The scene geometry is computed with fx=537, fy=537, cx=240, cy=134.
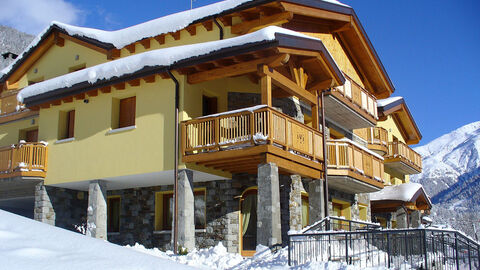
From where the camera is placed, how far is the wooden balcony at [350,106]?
19594mm

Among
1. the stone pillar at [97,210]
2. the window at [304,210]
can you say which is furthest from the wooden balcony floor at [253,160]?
the stone pillar at [97,210]

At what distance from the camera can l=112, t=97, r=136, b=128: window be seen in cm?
1717

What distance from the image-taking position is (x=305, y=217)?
18.6 metres

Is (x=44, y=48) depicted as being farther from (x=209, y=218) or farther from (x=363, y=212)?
(x=363, y=212)

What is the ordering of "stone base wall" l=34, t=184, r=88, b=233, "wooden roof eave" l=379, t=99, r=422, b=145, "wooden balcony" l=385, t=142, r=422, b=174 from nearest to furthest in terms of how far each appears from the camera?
"stone base wall" l=34, t=184, r=88, b=233 → "wooden balcony" l=385, t=142, r=422, b=174 → "wooden roof eave" l=379, t=99, r=422, b=145

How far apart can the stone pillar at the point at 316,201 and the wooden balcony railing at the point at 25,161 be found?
903cm

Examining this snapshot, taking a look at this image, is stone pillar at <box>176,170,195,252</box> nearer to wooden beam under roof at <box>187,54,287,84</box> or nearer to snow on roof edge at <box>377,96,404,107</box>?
wooden beam under roof at <box>187,54,287,84</box>

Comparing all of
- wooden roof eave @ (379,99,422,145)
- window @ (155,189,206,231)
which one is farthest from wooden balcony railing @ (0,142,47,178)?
wooden roof eave @ (379,99,422,145)

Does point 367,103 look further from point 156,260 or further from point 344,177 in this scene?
point 156,260

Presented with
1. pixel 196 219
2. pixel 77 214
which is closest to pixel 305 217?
pixel 196 219

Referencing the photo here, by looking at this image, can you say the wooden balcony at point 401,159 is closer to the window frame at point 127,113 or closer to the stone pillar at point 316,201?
the stone pillar at point 316,201

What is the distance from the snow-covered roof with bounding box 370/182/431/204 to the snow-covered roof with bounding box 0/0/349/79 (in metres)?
10.4

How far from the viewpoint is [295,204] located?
17.2 m

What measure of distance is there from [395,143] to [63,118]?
17.7 meters
